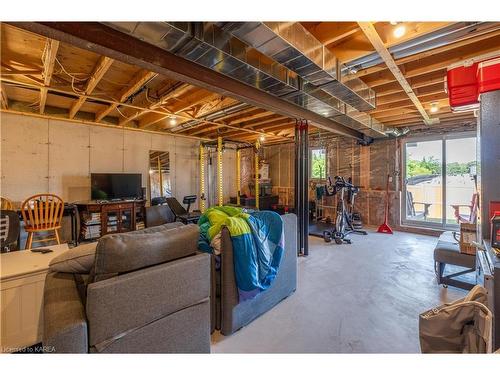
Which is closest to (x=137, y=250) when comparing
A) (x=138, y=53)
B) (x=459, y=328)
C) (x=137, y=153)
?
(x=138, y=53)

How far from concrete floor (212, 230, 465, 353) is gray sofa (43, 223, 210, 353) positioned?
1.61ft

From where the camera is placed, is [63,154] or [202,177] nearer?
[63,154]

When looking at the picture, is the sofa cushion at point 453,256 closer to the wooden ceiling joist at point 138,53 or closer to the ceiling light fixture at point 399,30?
the ceiling light fixture at point 399,30

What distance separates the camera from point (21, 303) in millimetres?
1417

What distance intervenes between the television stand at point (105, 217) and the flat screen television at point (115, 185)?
299 mm

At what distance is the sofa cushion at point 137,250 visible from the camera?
46.2 inches

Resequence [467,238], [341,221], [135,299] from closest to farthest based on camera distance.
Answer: [135,299]
[467,238]
[341,221]

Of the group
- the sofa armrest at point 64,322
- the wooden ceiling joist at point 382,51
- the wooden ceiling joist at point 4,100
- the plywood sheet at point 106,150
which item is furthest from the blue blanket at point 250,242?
the plywood sheet at point 106,150

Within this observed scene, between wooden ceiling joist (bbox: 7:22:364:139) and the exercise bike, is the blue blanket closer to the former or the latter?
wooden ceiling joist (bbox: 7:22:364:139)

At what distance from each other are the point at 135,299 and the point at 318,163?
6821mm

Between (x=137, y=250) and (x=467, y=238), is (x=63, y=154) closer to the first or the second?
(x=137, y=250)

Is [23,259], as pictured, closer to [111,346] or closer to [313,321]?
[111,346]
